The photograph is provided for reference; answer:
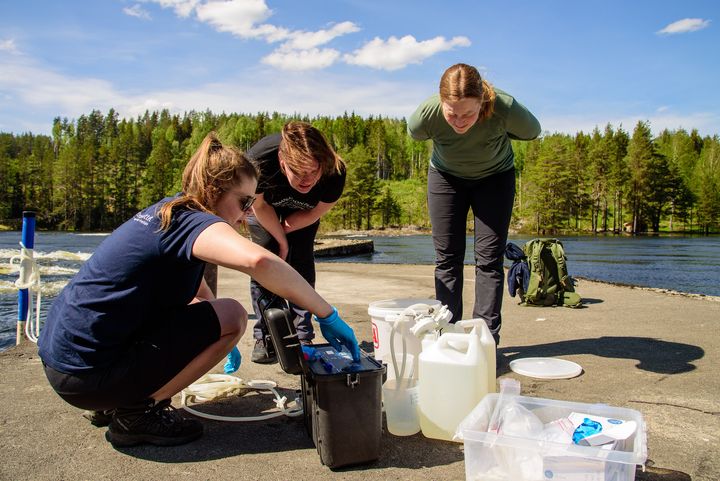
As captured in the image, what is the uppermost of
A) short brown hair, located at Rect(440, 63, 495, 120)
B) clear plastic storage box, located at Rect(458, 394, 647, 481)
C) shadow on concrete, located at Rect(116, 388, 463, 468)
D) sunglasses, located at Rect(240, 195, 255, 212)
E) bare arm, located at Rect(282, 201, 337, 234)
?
short brown hair, located at Rect(440, 63, 495, 120)

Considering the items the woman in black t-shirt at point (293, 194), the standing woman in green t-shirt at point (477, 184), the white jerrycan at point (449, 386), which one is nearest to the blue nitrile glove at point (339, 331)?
the white jerrycan at point (449, 386)

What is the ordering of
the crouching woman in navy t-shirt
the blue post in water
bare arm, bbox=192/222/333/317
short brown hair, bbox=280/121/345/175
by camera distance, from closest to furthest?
bare arm, bbox=192/222/333/317
the crouching woman in navy t-shirt
short brown hair, bbox=280/121/345/175
the blue post in water

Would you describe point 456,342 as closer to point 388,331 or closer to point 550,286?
point 388,331

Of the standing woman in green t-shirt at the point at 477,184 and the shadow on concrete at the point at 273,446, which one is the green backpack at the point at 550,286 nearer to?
the standing woman in green t-shirt at the point at 477,184

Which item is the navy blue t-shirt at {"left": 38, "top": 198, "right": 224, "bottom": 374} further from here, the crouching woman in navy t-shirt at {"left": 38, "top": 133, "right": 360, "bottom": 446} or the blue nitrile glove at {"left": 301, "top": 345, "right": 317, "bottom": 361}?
the blue nitrile glove at {"left": 301, "top": 345, "right": 317, "bottom": 361}

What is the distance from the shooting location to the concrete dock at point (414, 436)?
193 centimetres

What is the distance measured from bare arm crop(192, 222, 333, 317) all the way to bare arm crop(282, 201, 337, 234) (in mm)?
1658

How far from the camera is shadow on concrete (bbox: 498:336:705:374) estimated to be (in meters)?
3.29

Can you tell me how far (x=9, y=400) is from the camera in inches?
104

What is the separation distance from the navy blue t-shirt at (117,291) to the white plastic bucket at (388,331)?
45.0 inches

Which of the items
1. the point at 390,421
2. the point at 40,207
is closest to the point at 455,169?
the point at 390,421

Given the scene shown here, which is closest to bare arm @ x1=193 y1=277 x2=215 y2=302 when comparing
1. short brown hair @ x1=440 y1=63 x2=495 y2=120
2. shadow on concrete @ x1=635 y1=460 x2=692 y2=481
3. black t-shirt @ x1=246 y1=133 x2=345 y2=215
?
black t-shirt @ x1=246 y1=133 x2=345 y2=215

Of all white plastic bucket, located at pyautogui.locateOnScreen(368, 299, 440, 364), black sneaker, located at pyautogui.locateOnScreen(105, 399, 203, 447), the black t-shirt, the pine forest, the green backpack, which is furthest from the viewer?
the pine forest

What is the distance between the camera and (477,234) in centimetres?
355
